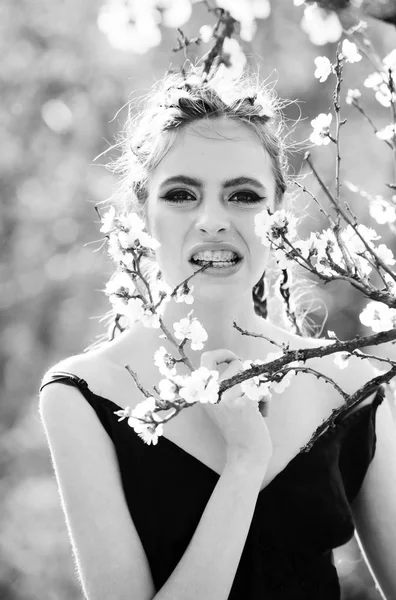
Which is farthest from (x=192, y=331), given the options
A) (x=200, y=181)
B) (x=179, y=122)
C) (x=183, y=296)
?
(x=179, y=122)

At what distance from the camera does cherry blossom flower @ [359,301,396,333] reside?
97cm

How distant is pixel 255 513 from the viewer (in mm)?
1536

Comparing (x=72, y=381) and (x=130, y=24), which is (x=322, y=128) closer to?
(x=130, y=24)

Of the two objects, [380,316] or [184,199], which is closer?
[380,316]

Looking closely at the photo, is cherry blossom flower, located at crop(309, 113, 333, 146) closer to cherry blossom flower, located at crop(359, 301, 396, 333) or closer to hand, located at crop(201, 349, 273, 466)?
cherry blossom flower, located at crop(359, 301, 396, 333)

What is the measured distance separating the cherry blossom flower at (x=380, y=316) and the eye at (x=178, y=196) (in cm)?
63

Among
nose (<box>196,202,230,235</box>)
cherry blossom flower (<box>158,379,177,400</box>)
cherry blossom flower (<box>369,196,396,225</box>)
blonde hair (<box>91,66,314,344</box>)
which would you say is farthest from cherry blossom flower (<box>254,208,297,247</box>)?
blonde hair (<box>91,66,314,344</box>)

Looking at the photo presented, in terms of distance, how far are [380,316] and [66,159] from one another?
4798 mm

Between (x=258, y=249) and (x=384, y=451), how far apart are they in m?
0.62

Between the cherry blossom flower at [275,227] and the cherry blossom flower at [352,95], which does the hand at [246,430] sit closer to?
the cherry blossom flower at [275,227]

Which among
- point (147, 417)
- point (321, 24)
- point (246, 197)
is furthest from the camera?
point (246, 197)

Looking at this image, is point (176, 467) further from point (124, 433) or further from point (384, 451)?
point (384, 451)

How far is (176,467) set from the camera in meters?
1.57

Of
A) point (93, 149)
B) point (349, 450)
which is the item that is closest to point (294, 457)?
point (349, 450)
